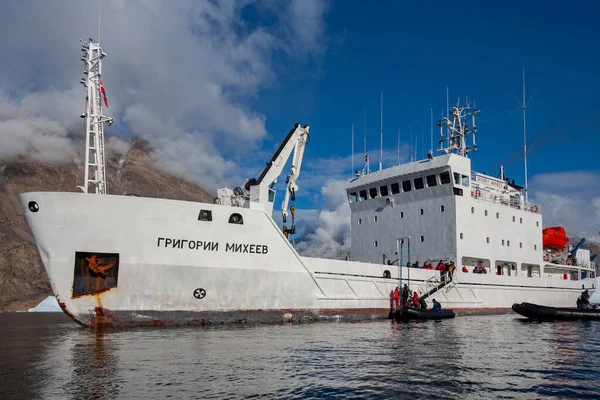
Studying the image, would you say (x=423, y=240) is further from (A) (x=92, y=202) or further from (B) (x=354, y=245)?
(A) (x=92, y=202)

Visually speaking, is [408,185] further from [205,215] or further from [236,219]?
[205,215]

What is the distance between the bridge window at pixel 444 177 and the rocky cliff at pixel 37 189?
5472 cm

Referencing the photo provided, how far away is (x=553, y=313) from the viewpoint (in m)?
25.9

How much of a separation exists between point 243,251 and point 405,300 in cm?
909

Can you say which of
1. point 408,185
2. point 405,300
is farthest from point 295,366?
point 408,185

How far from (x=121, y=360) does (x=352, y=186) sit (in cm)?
2275

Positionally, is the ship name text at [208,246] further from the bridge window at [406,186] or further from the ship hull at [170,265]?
the bridge window at [406,186]

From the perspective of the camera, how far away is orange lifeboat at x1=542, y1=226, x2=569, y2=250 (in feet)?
121

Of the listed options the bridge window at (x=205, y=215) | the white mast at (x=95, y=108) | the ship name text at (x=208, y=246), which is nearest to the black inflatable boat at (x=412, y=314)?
the ship name text at (x=208, y=246)

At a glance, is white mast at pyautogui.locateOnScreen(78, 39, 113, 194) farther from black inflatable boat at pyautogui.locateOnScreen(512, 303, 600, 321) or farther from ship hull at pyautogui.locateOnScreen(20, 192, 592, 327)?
black inflatable boat at pyautogui.locateOnScreen(512, 303, 600, 321)

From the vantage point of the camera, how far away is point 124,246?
57.4 ft

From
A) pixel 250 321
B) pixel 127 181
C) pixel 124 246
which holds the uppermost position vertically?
pixel 127 181

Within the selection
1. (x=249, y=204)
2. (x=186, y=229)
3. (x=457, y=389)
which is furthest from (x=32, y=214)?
(x=457, y=389)

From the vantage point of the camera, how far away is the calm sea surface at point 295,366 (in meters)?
8.15
